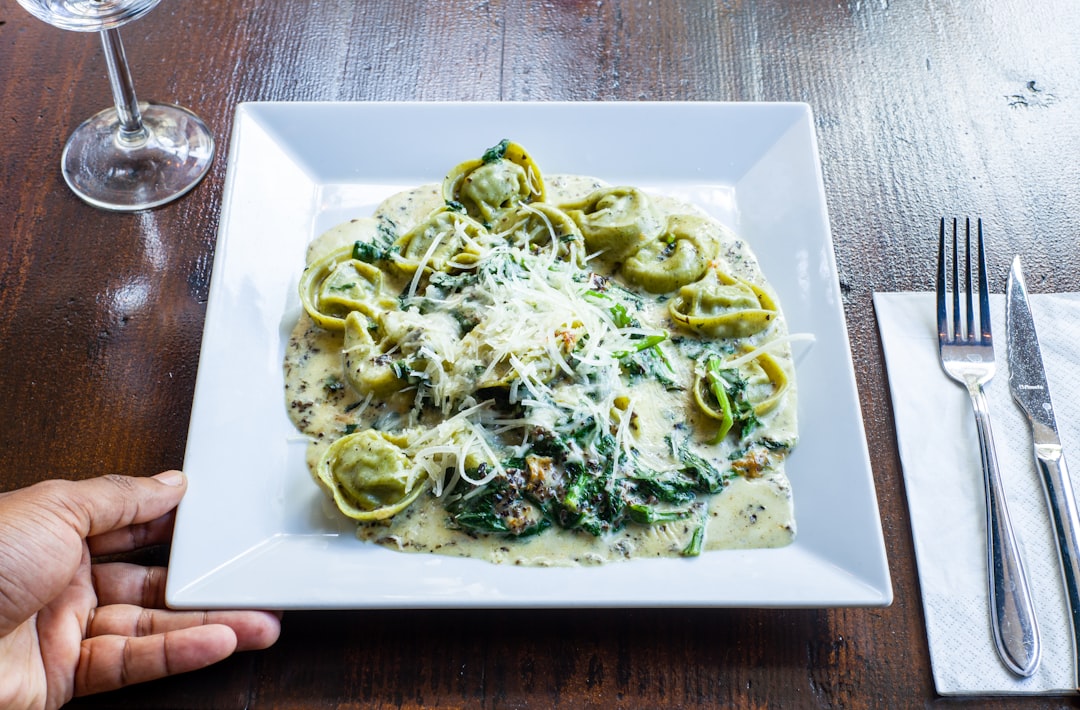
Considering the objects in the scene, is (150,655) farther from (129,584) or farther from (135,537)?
(135,537)

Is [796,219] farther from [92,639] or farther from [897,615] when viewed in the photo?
[92,639]

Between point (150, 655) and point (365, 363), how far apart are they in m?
1.13

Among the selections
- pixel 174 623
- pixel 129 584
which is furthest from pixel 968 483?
pixel 129 584

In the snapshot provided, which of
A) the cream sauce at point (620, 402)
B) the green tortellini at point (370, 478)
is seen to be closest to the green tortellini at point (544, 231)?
the cream sauce at point (620, 402)

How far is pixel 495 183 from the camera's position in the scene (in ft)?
12.0

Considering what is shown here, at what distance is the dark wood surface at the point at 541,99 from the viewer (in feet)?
9.23

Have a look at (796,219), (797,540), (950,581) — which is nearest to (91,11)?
(796,219)

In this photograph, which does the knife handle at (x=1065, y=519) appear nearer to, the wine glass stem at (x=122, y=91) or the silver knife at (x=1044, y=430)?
the silver knife at (x=1044, y=430)

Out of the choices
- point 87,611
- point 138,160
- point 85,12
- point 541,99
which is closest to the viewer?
point 87,611

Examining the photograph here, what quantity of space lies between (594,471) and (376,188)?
1.62m

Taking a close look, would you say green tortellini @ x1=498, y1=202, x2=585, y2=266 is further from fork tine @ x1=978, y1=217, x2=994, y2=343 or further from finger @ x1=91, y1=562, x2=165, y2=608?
finger @ x1=91, y1=562, x2=165, y2=608

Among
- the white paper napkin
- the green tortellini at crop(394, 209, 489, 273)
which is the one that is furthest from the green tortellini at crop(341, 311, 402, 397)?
the white paper napkin

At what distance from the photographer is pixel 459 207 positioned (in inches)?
144

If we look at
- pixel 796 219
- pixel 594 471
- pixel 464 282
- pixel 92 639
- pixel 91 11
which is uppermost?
pixel 91 11
